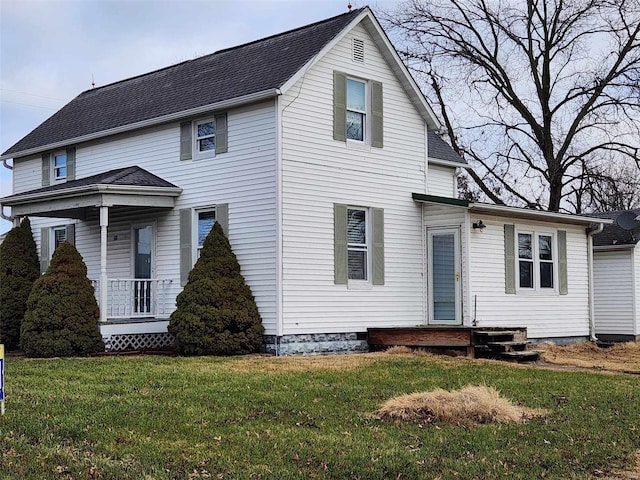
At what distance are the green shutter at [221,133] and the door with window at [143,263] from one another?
9.17 ft

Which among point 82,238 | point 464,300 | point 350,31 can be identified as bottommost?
point 464,300

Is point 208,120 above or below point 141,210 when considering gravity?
above

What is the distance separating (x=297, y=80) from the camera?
1630 cm

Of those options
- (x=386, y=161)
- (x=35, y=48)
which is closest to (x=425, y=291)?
(x=386, y=161)

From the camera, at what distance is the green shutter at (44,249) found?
21.1 metres

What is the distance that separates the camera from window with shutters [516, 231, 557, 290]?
19.3m

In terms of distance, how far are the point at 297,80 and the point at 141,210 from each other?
485 cm

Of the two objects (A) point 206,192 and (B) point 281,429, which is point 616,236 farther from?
(B) point 281,429

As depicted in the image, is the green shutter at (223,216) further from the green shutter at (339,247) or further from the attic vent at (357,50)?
the attic vent at (357,50)

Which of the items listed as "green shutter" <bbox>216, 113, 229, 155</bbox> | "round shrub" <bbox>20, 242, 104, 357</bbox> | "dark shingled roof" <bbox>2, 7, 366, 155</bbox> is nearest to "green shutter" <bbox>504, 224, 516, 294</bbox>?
"dark shingled roof" <bbox>2, 7, 366, 155</bbox>

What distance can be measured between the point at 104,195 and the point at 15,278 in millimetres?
2687

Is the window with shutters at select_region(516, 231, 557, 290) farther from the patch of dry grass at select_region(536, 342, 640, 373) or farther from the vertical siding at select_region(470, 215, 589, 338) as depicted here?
the patch of dry grass at select_region(536, 342, 640, 373)

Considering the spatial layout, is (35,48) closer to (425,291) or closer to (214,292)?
(214,292)

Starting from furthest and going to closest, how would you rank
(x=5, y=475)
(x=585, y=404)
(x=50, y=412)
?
(x=585, y=404)
(x=50, y=412)
(x=5, y=475)
